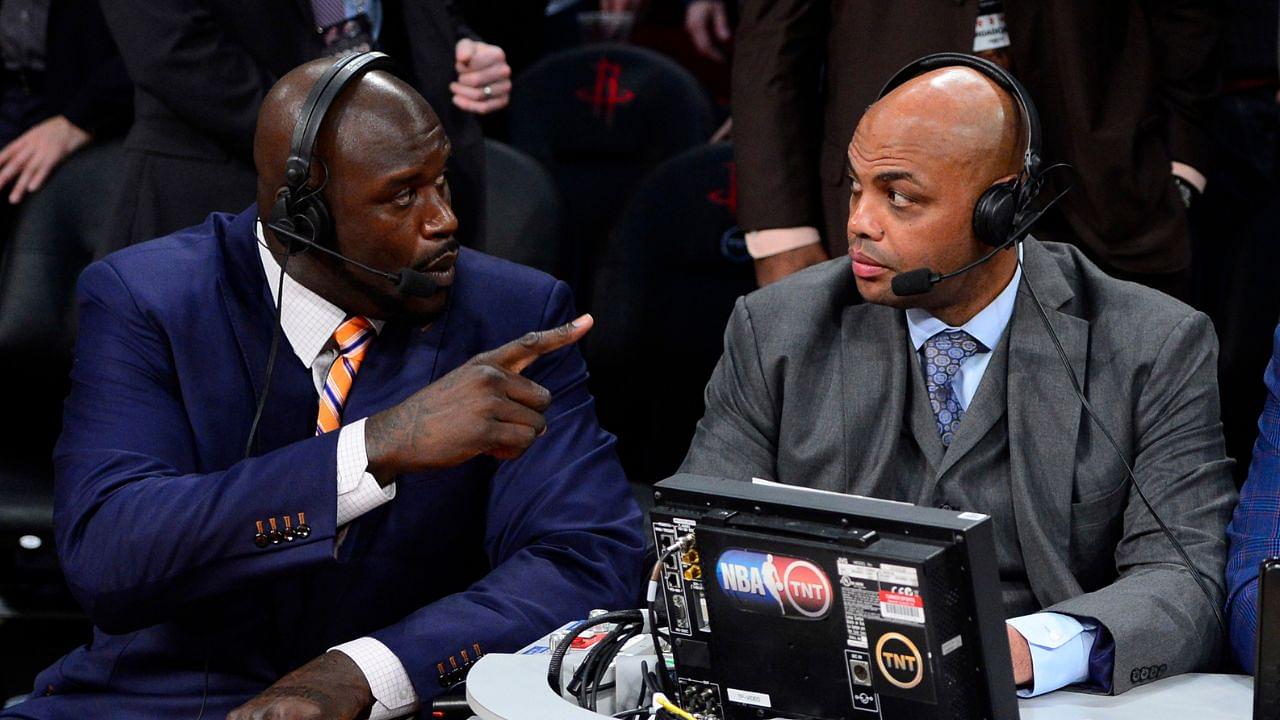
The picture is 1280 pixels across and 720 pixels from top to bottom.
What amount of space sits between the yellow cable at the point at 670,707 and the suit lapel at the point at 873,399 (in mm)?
671

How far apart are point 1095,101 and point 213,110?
1.72m

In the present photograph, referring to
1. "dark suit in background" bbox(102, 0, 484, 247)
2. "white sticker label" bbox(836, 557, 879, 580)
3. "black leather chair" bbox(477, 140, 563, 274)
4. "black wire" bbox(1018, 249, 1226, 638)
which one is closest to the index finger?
"white sticker label" bbox(836, 557, 879, 580)

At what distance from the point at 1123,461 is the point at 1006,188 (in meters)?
0.41

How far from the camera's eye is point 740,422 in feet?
7.93

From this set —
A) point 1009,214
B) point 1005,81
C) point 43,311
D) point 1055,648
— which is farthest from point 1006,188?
point 43,311

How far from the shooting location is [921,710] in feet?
5.21

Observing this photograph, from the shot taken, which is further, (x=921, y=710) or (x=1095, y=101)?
(x=1095, y=101)

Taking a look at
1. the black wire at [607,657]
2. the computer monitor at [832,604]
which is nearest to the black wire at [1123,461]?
the computer monitor at [832,604]

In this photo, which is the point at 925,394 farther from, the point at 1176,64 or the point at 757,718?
the point at 1176,64

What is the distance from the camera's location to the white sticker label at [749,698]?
5.50 feet

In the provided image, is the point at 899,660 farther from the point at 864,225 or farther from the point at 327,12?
the point at 327,12

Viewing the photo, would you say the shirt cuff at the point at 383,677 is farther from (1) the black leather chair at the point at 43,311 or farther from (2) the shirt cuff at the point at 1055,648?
(1) the black leather chair at the point at 43,311

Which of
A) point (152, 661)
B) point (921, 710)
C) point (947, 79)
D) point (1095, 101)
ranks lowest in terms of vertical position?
point (152, 661)

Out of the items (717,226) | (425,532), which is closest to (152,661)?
(425,532)
